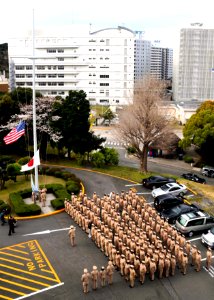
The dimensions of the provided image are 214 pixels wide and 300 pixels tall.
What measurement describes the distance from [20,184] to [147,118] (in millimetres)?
12617

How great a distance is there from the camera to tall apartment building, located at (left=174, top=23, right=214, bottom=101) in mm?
84125

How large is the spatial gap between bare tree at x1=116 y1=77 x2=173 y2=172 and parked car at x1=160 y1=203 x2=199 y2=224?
10.3 meters

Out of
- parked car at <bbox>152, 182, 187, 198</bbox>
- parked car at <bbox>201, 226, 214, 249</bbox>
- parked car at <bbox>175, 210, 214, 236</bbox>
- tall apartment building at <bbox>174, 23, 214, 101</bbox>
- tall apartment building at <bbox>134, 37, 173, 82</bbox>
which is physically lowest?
parked car at <bbox>201, 226, 214, 249</bbox>

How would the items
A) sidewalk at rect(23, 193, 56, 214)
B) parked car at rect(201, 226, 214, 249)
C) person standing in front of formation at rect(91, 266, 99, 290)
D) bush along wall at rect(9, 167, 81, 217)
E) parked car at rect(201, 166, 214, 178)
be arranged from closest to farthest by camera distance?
1. person standing in front of formation at rect(91, 266, 99, 290)
2. parked car at rect(201, 226, 214, 249)
3. bush along wall at rect(9, 167, 81, 217)
4. sidewalk at rect(23, 193, 56, 214)
5. parked car at rect(201, 166, 214, 178)

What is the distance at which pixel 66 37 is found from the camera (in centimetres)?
9594

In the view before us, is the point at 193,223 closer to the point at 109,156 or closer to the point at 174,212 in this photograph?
the point at 174,212

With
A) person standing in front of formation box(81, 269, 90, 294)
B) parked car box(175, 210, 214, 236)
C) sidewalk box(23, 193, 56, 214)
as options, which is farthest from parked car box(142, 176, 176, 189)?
person standing in front of formation box(81, 269, 90, 294)

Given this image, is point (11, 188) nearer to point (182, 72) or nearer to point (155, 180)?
point (155, 180)

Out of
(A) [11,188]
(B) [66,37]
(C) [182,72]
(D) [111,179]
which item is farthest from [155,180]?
(B) [66,37]

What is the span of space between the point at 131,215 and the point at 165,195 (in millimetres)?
3638

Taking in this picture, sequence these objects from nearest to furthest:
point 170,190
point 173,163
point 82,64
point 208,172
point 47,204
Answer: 1. point 47,204
2. point 170,190
3. point 208,172
4. point 173,163
5. point 82,64

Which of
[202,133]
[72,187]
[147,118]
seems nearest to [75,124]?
[147,118]

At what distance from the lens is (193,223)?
21.1 meters

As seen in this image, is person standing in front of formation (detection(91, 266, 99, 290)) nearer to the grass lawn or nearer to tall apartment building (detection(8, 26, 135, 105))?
the grass lawn
